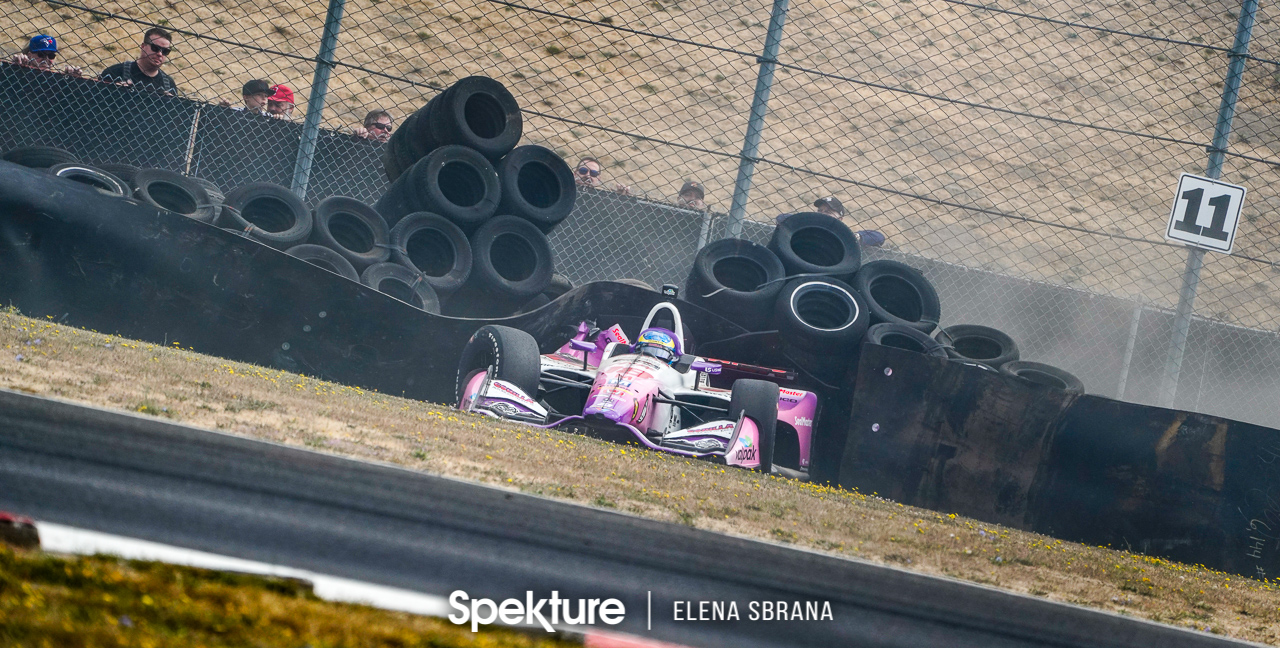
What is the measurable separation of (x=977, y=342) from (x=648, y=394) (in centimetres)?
232

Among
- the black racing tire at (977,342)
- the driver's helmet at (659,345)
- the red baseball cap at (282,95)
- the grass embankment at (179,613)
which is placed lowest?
the grass embankment at (179,613)

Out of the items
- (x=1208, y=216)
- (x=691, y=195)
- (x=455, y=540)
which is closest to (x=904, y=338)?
(x=1208, y=216)

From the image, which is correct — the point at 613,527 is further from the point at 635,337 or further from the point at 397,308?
the point at 635,337

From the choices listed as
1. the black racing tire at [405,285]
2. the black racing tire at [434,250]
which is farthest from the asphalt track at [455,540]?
the black racing tire at [434,250]

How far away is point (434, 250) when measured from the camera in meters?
6.80

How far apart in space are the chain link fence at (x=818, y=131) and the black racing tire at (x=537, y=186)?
422 millimetres

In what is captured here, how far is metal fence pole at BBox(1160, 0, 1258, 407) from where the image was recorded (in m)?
6.36

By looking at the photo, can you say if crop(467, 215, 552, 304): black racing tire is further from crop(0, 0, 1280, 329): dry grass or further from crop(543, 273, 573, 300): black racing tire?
crop(0, 0, 1280, 329): dry grass

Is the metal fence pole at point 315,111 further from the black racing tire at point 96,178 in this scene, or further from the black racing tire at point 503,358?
the black racing tire at point 503,358

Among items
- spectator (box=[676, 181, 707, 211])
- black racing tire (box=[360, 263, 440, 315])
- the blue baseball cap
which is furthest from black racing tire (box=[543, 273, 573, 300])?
the blue baseball cap

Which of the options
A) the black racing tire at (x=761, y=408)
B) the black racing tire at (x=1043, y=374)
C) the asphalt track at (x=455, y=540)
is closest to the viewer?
the asphalt track at (x=455, y=540)

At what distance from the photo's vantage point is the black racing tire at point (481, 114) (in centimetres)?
680

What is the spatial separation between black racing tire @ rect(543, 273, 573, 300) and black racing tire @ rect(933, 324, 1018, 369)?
8.09 feet

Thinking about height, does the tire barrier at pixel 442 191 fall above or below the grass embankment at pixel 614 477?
above
